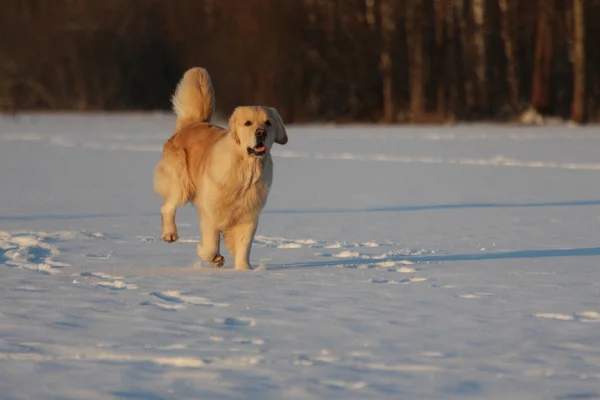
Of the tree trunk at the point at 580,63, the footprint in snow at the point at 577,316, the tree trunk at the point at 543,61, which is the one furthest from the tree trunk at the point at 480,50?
the footprint in snow at the point at 577,316

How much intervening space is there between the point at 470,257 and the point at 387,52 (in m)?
31.9

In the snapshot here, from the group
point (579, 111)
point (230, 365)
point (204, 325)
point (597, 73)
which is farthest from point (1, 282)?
point (597, 73)

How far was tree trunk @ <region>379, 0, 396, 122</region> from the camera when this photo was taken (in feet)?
128

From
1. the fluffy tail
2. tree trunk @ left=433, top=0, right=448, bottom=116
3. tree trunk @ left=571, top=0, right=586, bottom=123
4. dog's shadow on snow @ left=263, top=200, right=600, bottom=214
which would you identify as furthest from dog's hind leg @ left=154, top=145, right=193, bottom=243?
tree trunk @ left=433, top=0, right=448, bottom=116

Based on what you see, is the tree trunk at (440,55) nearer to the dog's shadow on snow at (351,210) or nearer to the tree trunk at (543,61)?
the tree trunk at (543,61)

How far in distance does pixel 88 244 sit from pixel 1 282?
83.2 inches

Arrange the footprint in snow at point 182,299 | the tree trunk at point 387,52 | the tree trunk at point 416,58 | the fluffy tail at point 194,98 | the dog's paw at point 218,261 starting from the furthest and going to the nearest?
the tree trunk at point 387,52, the tree trunk at point 416,58, the fluffy tail at point 194,98, the dog's paw at point 218,261, the footprint in snow at point 182,299

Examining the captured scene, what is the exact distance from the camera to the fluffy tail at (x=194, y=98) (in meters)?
8.50

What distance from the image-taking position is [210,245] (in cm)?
768

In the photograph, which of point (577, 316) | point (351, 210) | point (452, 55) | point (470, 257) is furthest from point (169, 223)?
point (452, 55)

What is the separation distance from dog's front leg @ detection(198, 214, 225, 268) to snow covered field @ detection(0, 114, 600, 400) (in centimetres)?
11

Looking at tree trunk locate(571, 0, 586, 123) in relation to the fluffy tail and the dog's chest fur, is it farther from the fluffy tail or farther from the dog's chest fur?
the dog's chest fur

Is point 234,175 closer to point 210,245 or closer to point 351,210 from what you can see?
point 210,245

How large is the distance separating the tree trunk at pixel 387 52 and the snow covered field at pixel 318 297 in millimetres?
24726
